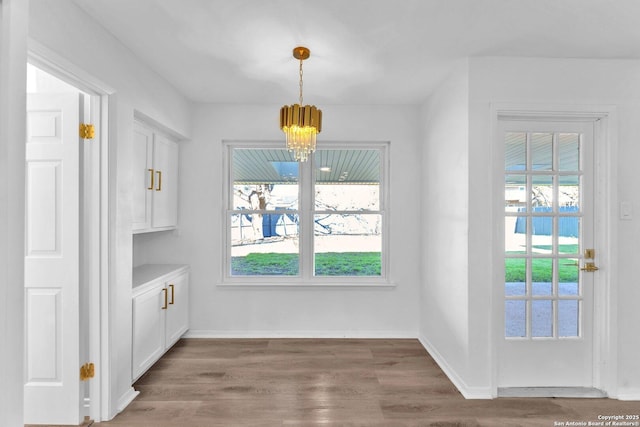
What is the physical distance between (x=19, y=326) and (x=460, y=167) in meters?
2.87

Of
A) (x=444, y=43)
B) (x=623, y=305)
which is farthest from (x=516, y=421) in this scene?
(x=444, y=43)

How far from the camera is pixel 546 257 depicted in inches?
114

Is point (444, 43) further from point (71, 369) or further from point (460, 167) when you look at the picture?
point (71, 369)

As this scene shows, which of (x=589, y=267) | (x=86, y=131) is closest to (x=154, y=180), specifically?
(x=86, y=131)

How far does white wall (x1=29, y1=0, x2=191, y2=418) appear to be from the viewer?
6.90 feet

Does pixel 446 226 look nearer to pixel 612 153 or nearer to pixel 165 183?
pixel 612 153

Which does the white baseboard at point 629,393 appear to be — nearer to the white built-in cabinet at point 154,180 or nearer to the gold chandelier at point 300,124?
the gold chandelier at point 300,124

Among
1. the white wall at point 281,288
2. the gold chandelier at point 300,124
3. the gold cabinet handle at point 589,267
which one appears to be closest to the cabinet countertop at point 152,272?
the white wall at point 281,288

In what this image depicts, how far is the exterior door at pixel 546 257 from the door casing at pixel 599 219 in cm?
5

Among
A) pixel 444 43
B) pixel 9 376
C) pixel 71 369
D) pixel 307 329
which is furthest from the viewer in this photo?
pixel 307 329

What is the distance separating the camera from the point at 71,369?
7.86ft

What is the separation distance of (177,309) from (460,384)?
110 inches

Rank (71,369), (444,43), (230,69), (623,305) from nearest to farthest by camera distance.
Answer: (71,369) < (444,43) < (623,305) < (230,69)

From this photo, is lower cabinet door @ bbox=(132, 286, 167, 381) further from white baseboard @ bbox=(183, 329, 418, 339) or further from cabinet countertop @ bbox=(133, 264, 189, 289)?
white baseboard @ bbox=(183, 329, 418, 339)
